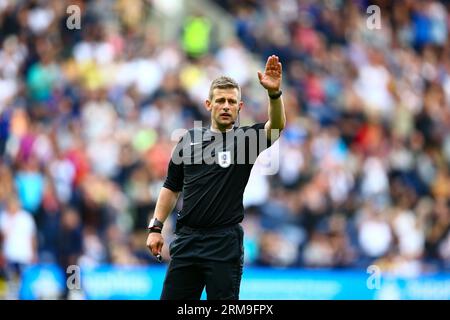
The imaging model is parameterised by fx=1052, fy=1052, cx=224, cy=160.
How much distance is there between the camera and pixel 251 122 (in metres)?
15.4

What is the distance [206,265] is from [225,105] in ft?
3.48

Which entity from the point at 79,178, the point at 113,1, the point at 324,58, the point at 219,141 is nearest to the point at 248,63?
the point at 324,58

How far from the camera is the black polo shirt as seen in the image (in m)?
6.93

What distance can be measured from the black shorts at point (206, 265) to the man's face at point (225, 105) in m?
0.72

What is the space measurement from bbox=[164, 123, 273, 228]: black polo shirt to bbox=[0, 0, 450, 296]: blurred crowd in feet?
21.3

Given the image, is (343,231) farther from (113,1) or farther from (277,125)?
(277,125)

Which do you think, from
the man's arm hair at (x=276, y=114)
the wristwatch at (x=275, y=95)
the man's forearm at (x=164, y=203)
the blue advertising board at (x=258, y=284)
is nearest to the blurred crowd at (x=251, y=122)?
the blue advertising board at (x=258, y=284)

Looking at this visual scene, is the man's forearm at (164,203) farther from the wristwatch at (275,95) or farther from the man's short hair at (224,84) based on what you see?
the wristwatch at (275,95)

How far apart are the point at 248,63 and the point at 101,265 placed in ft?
15.0

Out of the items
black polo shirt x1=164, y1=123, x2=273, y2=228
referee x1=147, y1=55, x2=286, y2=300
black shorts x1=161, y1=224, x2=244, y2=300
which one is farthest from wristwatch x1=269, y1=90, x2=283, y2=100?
black shorts x1=161, y1=224, x2=244, y2=300

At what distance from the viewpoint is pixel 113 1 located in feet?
56.3

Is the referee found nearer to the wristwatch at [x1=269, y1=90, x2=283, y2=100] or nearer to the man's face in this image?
the man's face
